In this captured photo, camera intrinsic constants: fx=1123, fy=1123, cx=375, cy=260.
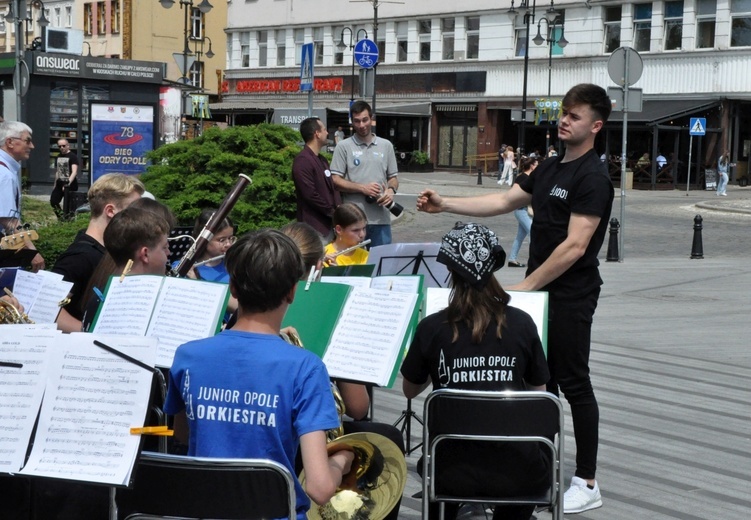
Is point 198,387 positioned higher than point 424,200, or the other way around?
point 424,200

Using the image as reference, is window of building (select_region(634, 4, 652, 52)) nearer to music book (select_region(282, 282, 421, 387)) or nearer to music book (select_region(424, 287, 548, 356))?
music book (select_region(424, 287, 548, 356))

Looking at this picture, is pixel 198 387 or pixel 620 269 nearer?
pixel 198 387

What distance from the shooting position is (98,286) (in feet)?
17.2

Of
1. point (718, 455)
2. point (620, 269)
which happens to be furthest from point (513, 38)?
point (718, 455)

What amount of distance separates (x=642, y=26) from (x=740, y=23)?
14.9 feet

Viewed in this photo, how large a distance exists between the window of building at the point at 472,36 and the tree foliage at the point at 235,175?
40.9 m

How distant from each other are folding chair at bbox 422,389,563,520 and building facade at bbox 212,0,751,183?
3813cm

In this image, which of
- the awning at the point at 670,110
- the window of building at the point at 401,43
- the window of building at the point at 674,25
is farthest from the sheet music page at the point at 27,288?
the window of building at the point at 401,43

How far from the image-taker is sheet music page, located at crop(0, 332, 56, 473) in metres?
3.29

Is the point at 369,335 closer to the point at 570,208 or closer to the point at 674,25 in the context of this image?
the point at 570,208

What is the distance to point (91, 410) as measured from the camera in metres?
3.22

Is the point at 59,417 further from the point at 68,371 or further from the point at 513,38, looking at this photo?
the point at 513,38

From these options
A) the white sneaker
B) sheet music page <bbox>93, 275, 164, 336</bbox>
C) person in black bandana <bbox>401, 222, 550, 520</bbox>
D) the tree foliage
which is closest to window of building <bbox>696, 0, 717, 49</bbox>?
the tree foliage

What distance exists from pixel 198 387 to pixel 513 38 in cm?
4776
